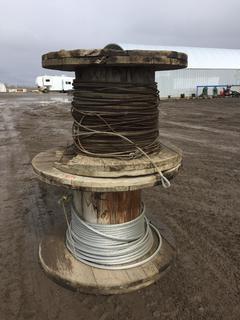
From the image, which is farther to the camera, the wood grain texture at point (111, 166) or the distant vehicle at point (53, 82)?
the distant vehicle at point (53, 82)

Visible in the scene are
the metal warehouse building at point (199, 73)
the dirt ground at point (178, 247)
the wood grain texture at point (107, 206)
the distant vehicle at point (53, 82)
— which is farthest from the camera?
the distant vehicle at point (53, 82)

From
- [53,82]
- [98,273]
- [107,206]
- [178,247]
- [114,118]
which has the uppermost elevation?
[114,118]

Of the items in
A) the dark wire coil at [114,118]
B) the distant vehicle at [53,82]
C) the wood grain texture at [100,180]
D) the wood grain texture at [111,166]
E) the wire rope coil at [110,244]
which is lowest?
the distant vehicle at [53,82]

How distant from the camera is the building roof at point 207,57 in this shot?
34.9 meters

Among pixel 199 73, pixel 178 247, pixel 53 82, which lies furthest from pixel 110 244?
pixel 53 82

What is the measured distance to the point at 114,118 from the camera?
8.05 ft

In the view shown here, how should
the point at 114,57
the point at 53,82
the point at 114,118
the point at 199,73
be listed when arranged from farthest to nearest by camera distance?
the point at 53,82 → the point at 199,73 → the point at 114,118 → the point at 114,57

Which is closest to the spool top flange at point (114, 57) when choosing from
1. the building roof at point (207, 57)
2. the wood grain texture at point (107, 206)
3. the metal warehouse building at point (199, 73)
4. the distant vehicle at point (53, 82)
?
the wood grain texture at point (107, 206)

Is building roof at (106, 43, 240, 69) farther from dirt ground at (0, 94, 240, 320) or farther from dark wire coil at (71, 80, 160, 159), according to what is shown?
dark wire coil at (71, 80, 160, 159)

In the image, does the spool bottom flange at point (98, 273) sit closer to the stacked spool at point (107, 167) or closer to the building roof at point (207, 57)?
the stacked spool at point (107, 167)

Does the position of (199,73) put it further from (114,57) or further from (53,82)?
(114,57)

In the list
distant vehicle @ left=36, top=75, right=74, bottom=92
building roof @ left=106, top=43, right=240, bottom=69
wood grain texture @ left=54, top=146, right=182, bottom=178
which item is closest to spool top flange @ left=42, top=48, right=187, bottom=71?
wood grain texture @ left=54, top=146, right=182, bottom=178

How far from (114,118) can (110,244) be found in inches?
43.8

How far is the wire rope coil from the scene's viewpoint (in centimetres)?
276
